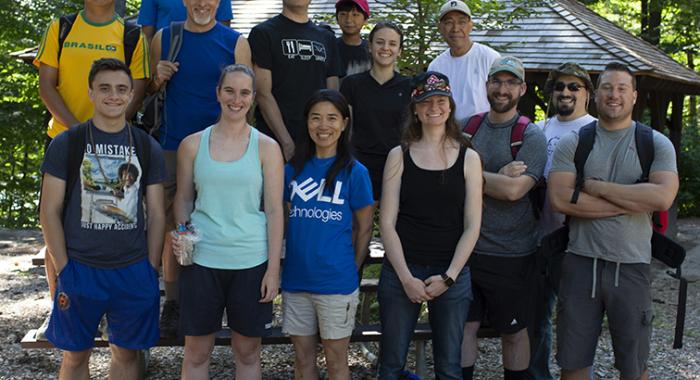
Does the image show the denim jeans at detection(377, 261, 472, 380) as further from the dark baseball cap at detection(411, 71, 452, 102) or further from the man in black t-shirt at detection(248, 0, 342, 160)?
the man in black t-shirt at detection(248, 0, 342, 160)

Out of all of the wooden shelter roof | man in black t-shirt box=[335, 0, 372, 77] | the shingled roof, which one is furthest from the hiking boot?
the wooden shelter roof

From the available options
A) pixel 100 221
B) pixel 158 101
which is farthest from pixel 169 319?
pixel 158 101

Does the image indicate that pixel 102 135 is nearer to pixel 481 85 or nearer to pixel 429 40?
pixel 481 85

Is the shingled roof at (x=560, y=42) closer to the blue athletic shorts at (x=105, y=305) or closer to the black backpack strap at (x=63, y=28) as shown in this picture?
the black backpack strap at (x=63, y=28)

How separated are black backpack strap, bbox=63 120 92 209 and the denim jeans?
168 centimetres

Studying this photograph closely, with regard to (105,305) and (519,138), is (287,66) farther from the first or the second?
(105,305)

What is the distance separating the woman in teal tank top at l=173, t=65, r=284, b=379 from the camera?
363 cm

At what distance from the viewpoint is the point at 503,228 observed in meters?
4.12

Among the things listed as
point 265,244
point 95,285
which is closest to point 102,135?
point 95,285

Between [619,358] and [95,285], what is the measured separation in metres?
2.81

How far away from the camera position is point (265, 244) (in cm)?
371

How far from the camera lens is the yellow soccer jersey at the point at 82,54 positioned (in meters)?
4.04

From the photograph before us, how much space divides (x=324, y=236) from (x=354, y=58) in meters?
1.71

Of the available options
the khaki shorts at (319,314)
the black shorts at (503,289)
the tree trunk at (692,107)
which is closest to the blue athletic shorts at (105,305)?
the khaki shorts at (319,314)
